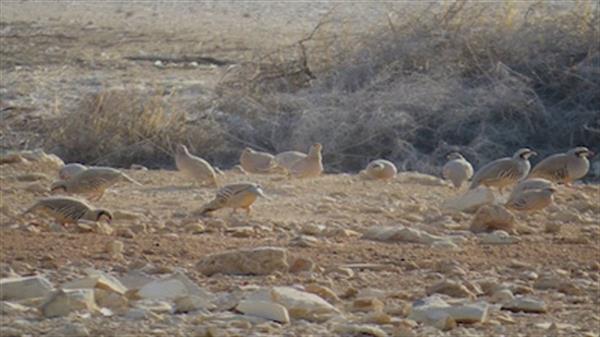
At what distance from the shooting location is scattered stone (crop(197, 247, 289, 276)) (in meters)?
7.39

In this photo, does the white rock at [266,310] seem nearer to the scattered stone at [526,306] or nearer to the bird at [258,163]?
the scattered stone at [526,306]

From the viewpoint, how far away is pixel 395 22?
17281 mm

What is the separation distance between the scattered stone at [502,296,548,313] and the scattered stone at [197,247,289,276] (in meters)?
1.09

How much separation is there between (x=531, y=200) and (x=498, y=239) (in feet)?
3.85

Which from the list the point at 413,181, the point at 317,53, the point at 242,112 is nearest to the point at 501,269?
the point at 413,181

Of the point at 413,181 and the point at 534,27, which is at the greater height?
the point at 534,27

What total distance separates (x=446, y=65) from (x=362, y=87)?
2.91 feet

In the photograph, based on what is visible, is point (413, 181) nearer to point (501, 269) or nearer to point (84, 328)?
point (501, 269)

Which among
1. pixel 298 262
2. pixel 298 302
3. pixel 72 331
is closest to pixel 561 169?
pixel 298 262

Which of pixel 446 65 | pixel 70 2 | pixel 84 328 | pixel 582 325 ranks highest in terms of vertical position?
pixel 70 2

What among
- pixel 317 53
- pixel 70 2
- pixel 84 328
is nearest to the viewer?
pixel 84 328

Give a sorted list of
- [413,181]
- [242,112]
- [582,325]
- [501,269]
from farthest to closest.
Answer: [242,112] → [413,181] → [501,269] → [582,325]

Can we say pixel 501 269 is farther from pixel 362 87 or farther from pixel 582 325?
pixel 362 87

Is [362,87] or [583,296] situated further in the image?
[362,87]
